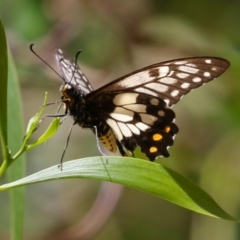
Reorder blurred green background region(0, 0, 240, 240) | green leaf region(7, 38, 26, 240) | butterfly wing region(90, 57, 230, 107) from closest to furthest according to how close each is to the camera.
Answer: green leaf region(7, 38, 26, 240) → butterfly wing region(90, 57, 230, 107) → blurred green background region(0, 0, 240, 240)

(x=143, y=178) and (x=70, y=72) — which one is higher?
(x=70, y=72)

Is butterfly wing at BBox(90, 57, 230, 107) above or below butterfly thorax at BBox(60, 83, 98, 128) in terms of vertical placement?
above

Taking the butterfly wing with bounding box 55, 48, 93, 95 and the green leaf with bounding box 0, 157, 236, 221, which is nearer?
the green leaf with bounding box 0, 157, 236, 221

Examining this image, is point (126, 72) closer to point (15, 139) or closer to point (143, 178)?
point (15, 139)

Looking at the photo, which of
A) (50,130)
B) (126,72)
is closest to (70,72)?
(50,130)

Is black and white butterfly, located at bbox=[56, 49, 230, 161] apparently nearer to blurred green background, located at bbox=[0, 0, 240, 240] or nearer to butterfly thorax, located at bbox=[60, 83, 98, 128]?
butterfly thorax, located at bbox=[60, 83, 98, 128]

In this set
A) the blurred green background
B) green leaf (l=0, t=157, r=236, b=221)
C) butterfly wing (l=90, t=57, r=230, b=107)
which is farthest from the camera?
the blurred green background

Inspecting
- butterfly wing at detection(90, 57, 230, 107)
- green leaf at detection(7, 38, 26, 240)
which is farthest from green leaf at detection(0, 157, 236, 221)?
butterfly wing at detection(90, 57, 230, 107)
